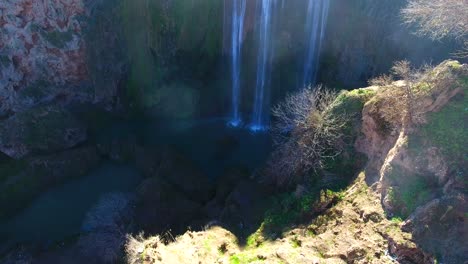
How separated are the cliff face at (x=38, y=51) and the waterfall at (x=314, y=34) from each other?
14031mm

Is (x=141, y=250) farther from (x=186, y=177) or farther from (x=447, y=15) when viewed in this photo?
(x=447, y=15)

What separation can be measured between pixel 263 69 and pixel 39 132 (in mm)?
14898

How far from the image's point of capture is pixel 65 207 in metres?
20.0

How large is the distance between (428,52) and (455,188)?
1090cm

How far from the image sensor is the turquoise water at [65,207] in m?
18.6

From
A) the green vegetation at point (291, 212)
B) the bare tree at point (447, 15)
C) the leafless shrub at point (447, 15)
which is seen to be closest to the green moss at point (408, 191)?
the green vegetation at point (291, 212)

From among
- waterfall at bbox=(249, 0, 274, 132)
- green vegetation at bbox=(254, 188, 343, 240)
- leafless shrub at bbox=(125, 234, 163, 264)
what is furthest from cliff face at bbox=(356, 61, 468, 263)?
waterfall at bbox=(249, 0, 274, 132)

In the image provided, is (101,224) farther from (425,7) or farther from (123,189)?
(425,7)

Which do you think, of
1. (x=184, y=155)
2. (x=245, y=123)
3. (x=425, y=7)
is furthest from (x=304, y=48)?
(x=184, y=155)

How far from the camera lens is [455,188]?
32.5ft

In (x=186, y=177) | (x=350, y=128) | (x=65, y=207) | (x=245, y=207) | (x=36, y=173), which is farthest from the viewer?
(x=36, y=173)

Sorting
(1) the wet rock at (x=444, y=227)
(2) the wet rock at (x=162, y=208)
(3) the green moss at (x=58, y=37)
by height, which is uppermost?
(3) the green moss at (x=58, y=37)

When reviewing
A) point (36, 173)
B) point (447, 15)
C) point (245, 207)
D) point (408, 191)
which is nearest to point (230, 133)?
point (245, 207)

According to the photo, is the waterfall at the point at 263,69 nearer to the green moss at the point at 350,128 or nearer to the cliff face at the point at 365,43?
the cliff face at the point at 365,43
